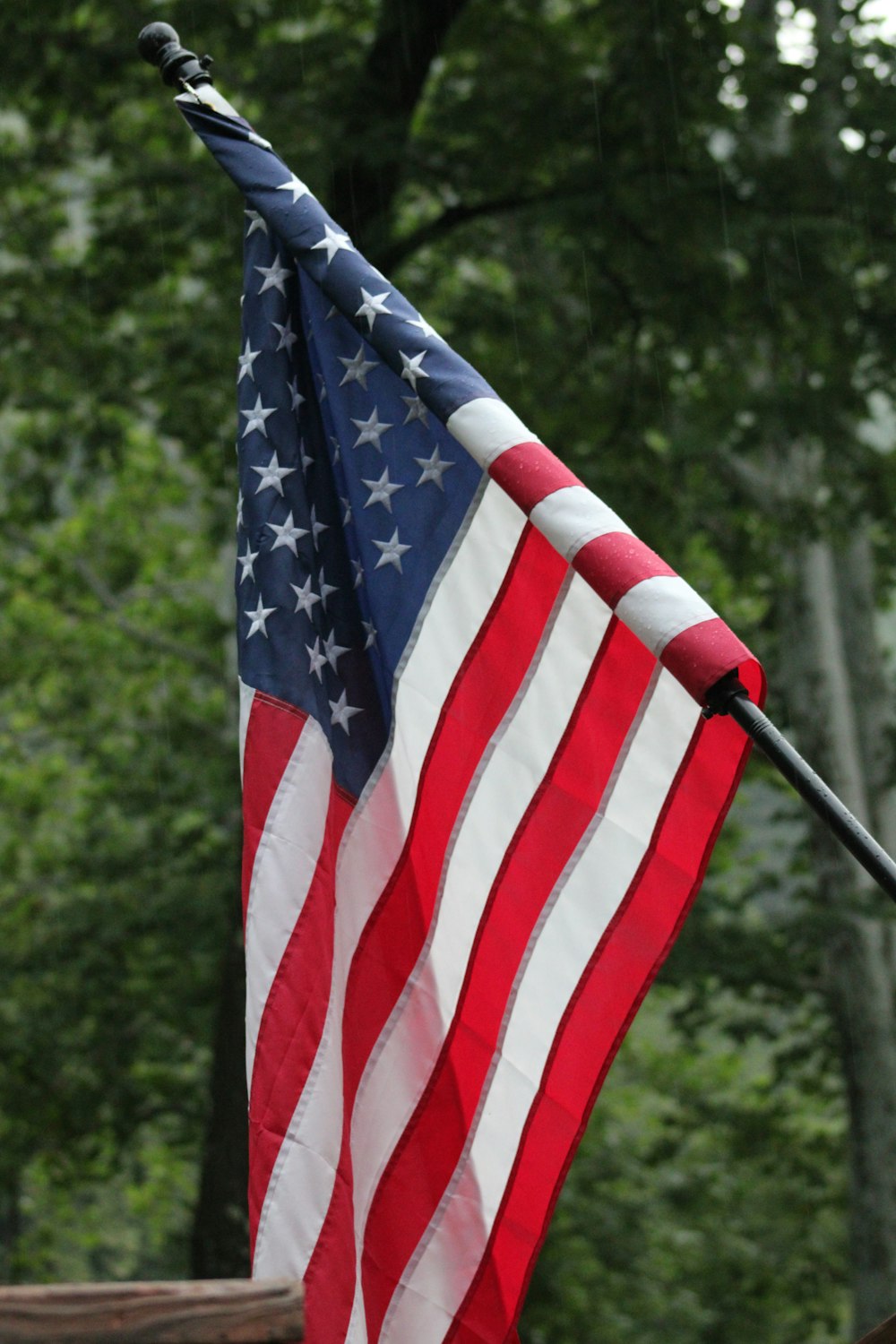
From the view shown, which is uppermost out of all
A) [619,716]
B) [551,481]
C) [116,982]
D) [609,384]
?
[609,384]

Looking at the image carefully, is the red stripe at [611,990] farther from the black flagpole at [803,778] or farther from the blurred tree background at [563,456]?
the blurred tree background at [563,456]

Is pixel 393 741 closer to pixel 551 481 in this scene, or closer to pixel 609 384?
pixel 551 481

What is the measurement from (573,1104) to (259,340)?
206cm

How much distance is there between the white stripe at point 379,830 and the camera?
3652 millimetres

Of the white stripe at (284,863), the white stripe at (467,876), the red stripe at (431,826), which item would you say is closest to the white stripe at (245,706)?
the white stripe at (284,863)

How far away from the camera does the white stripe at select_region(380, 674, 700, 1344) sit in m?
3.50

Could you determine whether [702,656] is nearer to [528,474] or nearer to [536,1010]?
[528,474]

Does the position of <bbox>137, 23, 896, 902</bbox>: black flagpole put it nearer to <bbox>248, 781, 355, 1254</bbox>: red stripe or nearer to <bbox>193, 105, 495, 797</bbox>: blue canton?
<bbox>193, 105, 495, 797</bbox>: blue canton

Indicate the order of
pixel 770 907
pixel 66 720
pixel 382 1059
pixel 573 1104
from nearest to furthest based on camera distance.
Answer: pixel 573 1104 → pixel 382 1059 → pixel 770 907 → pixel 66 720

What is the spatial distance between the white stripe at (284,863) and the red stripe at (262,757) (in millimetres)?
14

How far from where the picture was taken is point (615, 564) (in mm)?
3377

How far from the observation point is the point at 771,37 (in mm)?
10742

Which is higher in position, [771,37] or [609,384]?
[771,37]

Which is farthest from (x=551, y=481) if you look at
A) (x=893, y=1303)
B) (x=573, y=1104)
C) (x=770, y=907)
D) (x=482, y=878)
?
(x=770, y=907)
